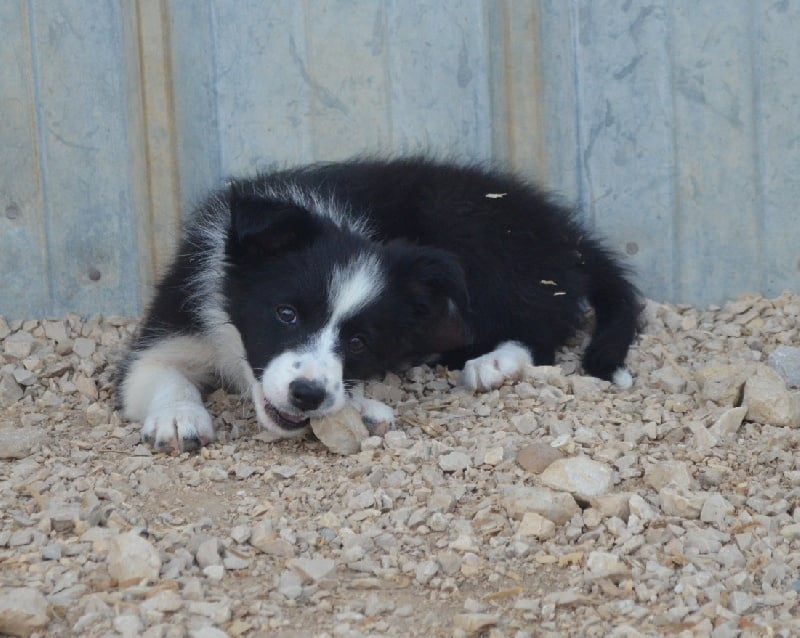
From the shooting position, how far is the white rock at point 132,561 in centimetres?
231

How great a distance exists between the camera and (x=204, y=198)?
4.21 meters

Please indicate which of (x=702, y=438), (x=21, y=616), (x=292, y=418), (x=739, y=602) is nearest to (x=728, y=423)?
(x=702, y=438)

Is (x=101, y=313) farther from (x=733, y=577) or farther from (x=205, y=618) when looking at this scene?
(x=733, y=577)

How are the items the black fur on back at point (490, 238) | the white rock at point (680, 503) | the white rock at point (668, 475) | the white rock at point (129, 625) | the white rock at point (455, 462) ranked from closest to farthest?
1. the white rock at point (129, 625)
2. the white rock at point (680, 503)
3. the white rock at point (668, 475)
4. the white rock at point (455, 462)
5. the black fur on back at point (490, 238)

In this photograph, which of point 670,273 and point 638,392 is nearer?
point 638,392

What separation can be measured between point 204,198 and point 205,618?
2.29 meters

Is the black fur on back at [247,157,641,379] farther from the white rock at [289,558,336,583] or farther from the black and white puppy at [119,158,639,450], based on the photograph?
the white rock at [289,558,336,583]

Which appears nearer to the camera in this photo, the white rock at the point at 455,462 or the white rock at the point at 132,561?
the white rock at the point at 132,561

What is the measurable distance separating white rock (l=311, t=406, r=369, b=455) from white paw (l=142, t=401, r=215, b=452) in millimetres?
337

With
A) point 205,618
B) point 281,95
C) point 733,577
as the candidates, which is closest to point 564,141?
point 281,95

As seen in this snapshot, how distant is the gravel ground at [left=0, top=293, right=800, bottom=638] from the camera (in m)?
2.23

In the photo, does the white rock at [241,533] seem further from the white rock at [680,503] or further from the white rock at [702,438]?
the white rock at [702,438]

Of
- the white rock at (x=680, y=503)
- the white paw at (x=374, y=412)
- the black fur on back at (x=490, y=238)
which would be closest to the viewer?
the white rock at (x=680, y=503)

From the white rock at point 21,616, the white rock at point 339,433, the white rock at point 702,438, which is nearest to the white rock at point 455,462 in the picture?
the white rock at point 339,433
